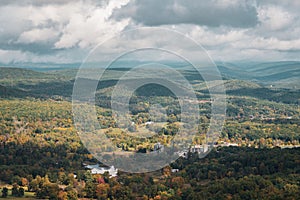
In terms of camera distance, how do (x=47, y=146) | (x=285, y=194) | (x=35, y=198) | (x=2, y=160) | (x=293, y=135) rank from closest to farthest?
(x=285, y=194) < (x=35, y=198) < (x=2, y=160) < (x=47, y=146) < (x=293, y=135)

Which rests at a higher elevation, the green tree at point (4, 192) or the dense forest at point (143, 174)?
the dense forest at point (143, 174)

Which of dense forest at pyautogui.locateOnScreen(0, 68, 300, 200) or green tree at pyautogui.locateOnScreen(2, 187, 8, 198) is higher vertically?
dense forest at pyautogui.locateOnScreen(0, 68, 300, 200)

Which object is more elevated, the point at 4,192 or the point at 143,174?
the point at 143,174

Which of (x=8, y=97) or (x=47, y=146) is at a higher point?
(x=8, y=97)

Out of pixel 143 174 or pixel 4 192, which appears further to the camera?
pixel 143 174

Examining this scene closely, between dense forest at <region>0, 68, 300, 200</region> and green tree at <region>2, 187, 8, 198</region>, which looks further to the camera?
dense forest at <region>0, 68, 300, 200</region>

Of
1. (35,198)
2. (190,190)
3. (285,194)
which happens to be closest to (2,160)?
(35,198)

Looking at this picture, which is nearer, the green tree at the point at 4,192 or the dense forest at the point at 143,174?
the green tree at the point at 4,192

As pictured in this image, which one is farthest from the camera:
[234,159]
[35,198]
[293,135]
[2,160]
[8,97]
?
[8,97]

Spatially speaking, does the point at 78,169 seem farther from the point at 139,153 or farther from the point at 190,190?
the point at 190,190

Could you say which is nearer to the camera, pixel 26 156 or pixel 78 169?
pixel 78 169

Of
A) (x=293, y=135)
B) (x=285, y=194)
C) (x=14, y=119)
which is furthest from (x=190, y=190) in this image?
(x=14, y=119)
